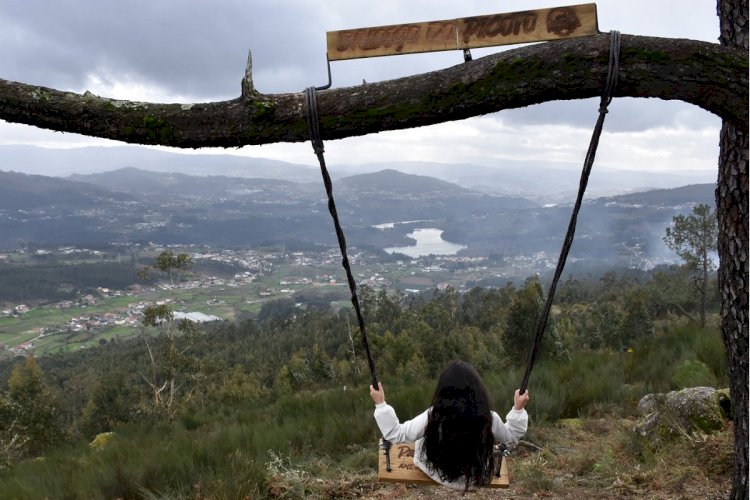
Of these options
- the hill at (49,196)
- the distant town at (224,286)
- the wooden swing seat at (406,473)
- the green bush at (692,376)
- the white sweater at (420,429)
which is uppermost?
the hill at (49,196)

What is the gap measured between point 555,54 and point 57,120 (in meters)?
1.81

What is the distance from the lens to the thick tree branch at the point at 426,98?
1.71 metres

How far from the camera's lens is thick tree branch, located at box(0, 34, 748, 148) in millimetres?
1708

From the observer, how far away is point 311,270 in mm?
107438

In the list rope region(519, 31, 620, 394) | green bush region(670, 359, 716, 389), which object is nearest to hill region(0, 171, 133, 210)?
green bush region(670, 359, 716, 389)

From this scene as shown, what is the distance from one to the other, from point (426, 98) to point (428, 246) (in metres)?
141

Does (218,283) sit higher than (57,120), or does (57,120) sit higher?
(57,120)

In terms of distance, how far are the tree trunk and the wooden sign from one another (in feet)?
2.79

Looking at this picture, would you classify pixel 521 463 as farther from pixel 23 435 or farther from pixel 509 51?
pixel 23 435

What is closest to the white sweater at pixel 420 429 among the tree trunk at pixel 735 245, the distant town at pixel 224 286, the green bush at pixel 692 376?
the tree trunk at pixel 735 245

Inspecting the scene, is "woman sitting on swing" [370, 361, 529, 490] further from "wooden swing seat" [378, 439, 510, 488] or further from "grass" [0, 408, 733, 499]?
"grass" [0, 408, 733, 499]

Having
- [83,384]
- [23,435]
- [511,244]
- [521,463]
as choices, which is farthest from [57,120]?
[511,244]

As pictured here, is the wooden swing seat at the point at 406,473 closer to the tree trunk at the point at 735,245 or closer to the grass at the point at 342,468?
the tree trunk at the point at 735,245

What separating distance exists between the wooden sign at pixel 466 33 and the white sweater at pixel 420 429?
149 cm
